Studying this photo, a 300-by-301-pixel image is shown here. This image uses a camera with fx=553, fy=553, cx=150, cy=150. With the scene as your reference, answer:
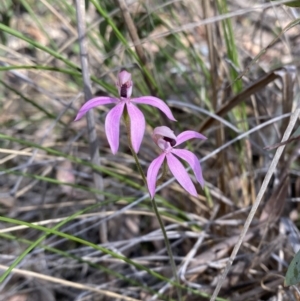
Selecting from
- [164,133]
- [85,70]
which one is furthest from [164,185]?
[164,133]

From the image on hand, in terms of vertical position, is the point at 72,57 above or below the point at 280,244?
above

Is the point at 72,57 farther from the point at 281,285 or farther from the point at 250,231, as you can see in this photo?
the point at 281,285

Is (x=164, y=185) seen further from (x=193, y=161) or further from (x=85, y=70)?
(x=193, y=161)

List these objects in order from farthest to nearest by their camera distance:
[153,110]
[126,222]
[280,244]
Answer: [126,222]
[153,110]
[280,244]

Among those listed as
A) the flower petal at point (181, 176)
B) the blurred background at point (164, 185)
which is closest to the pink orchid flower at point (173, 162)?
the flower petal at point (181, 176)

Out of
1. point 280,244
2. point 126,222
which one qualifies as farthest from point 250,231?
point 126,222

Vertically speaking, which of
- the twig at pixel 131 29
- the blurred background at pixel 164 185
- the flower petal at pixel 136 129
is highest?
the twig at pixel 131 29

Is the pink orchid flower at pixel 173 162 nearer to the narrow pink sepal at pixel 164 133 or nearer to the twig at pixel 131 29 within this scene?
the narrow pink sepal at pixel 164 133

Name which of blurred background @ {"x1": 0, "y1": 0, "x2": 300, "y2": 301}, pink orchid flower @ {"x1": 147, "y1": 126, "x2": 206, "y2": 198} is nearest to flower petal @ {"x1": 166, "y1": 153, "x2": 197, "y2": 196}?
pink orchid flower @ {"x1": 147, "y1": 126, "x2": 206, "y2": 198}

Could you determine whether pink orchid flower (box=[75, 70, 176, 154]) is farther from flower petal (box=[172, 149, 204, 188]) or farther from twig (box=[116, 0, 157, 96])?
twig (box=[116, 0, 157, 96])
